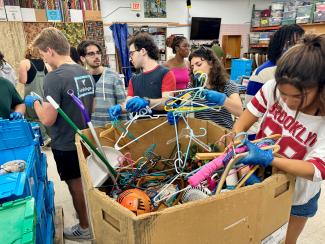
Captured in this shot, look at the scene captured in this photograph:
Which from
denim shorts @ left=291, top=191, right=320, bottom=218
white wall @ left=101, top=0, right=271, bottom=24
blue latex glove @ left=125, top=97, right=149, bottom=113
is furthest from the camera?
white wall @ left=101, top=0, right=271, bottom=24

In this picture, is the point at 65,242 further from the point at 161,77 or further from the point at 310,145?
the point at 310,145

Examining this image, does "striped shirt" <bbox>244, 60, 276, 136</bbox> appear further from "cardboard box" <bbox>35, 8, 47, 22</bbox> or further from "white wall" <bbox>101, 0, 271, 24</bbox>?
"white wall" <bbox>101, 0, 271, 24</bbox>

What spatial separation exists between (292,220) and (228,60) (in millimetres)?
6801

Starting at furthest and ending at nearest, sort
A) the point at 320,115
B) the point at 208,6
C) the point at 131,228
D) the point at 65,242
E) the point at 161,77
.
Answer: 1. the point at 208,6
2. the point at 65,242
3. the point at 161,77
4. the point at 320,115
5. the point at 131,228

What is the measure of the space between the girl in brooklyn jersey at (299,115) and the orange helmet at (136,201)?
0.34 metres

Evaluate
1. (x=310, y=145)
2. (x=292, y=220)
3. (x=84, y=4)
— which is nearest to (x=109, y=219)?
(x=310, y=145)

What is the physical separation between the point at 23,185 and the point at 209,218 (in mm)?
749

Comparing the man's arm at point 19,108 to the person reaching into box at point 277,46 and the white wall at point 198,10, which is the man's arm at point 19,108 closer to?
the person reaching into box at point 277,46

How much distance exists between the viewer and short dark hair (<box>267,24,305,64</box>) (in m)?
1.67

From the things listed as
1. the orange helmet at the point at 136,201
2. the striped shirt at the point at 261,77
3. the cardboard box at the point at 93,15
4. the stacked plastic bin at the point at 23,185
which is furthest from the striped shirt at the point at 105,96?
the cardboard box at the point at 93,15

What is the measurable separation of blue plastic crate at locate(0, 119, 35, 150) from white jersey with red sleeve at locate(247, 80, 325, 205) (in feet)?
3.81

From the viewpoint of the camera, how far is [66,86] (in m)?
1.56

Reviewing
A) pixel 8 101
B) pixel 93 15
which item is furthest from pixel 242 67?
pixel 8 101

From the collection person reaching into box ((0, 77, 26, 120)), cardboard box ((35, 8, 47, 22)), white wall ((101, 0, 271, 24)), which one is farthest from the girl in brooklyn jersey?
white wall ((101, 0, 271, 24))
